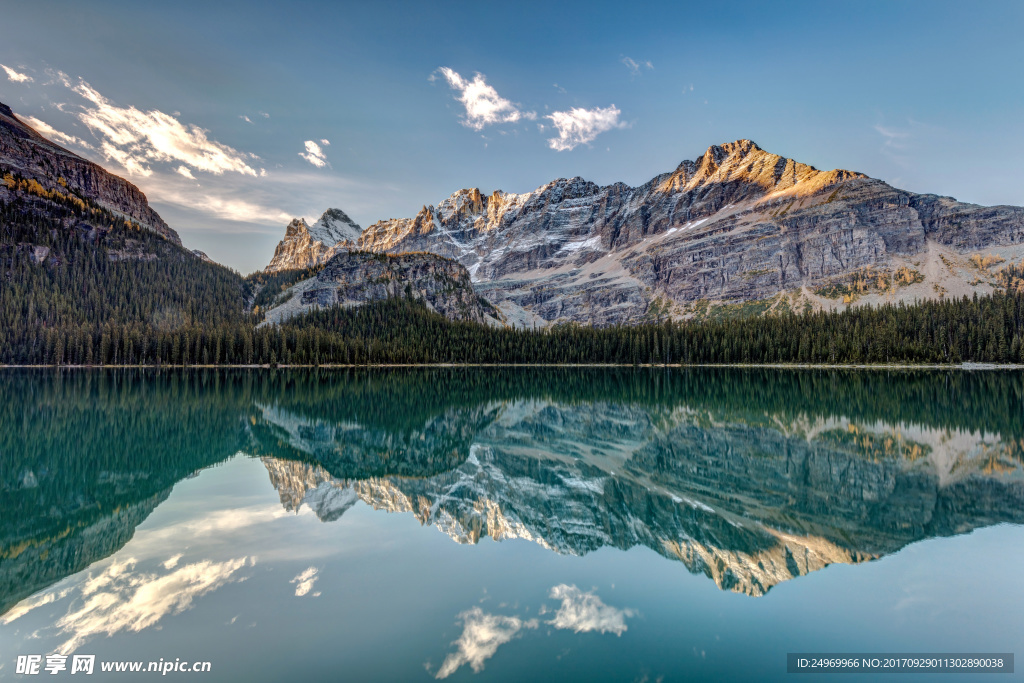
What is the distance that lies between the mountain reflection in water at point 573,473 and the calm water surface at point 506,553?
16 cm

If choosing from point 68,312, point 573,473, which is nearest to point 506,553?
point 573,473

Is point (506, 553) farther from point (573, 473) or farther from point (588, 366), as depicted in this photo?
point (588, 366)

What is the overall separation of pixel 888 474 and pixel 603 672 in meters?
21.7

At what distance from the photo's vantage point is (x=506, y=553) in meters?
14.5

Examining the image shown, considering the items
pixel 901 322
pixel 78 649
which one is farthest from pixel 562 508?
pixel 901 322

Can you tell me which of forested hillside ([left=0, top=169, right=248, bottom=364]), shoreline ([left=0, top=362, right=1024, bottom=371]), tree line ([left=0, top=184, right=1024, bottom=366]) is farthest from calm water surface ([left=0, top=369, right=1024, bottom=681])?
forested hillside ([left=0, top=169, right=248, bottom=364])

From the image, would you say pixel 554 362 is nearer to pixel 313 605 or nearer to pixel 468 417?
pixel 468 417

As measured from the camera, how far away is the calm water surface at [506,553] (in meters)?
9.46

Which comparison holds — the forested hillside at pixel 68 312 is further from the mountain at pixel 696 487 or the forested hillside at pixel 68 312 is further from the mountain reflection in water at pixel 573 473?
the mountain at pixel 696 487

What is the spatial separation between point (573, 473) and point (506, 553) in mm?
11500

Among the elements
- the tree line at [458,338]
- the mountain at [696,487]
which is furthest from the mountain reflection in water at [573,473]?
the tree line at [458,338]

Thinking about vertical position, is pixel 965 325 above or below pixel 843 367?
above

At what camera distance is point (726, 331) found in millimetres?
151125

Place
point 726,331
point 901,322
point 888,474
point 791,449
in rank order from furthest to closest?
1. point 726,331
2. point 901,322
3. point 791,449
4. point 888,474
